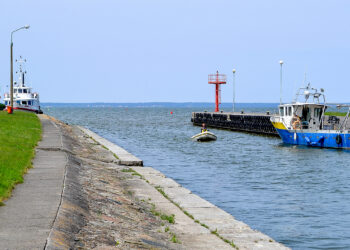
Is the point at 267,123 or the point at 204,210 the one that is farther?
the point at 267,123

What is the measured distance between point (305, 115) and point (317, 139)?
2.81m

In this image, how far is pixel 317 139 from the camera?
46.8 metres

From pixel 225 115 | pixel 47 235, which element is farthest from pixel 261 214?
pixel 225 115

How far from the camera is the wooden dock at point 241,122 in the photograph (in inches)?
2773

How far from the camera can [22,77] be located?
108 meters

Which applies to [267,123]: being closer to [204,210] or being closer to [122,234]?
[204,210]

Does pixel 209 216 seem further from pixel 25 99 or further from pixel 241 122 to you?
pixel 25 99

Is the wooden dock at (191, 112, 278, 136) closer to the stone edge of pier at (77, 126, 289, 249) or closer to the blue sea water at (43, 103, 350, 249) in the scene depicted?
the blue sea water at (43, 103, 350, 249)

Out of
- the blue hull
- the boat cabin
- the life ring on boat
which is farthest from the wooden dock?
the life ring on boat

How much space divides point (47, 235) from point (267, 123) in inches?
2462

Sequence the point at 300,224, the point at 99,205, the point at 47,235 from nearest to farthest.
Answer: the point at 47,235 < the point at 99,205 < the point at 300,224

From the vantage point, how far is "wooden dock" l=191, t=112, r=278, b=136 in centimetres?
7044

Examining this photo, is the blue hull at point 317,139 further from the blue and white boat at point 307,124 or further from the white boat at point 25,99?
the white boat at point 25,99

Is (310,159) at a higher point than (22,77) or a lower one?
lower
